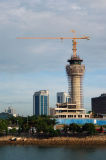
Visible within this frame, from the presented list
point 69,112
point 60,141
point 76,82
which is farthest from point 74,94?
point 60,141

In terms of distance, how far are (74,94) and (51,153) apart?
97163 mm

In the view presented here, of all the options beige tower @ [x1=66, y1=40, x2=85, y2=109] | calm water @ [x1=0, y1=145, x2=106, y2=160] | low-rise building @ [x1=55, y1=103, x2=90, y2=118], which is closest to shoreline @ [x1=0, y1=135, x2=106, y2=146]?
calm water @ [x1=0, y1=145, x2=106, y2=160]

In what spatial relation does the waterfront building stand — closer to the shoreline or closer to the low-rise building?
the low-rise building

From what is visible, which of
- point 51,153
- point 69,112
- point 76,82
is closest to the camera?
point 51,153

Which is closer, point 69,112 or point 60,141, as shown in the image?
point 60,141

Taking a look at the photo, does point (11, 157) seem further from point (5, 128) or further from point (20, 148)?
point (5, 128)

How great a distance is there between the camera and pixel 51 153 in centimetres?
9119

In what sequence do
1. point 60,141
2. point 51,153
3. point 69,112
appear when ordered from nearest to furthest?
1. point 51,153
2. point 60,141
3. point 69,112

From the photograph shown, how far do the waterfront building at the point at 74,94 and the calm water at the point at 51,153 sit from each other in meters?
78.1

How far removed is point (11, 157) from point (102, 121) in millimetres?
84074

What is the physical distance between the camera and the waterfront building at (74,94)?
7116 inches

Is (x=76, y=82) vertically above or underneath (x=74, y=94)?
above

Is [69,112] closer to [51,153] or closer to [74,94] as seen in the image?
[74,94]

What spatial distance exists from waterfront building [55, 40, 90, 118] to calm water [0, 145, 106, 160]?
78.1 m
